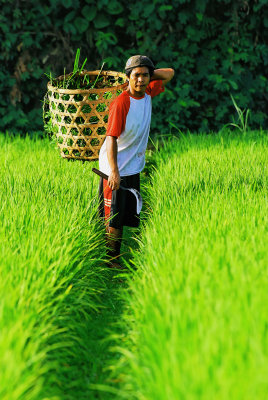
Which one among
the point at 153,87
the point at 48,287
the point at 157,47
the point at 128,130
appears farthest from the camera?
the point at 157,47

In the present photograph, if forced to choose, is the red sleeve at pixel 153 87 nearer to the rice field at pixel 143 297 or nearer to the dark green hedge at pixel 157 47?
the rice field at pixel 143 297

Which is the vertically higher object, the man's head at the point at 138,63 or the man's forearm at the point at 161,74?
the man's head at the point at 138,63

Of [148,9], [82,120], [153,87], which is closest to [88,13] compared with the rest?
[148,9]

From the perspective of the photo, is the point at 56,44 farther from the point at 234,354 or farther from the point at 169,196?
the point at 234,354

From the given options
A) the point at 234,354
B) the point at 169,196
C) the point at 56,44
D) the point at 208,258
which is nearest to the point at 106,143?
the point at 169,196

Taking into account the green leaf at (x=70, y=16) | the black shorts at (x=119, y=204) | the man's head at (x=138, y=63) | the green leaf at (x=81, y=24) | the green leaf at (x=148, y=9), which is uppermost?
the green leaf at (x=148, y=9)

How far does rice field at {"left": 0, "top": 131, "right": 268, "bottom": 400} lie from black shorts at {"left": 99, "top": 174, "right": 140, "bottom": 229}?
0.08 meters

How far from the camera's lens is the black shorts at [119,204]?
3.29m

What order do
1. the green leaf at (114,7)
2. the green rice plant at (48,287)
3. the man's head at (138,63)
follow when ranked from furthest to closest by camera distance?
1. the green leaf at (114,7)
2. the man's head at (138,63)
3. the green rice plant at (48,287)

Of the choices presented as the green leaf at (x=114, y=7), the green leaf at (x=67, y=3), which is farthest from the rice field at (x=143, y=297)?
the green leaf at (x=114, y=7)

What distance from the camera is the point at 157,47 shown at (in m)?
5.89

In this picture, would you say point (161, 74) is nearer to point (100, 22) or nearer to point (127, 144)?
point (127, 144)

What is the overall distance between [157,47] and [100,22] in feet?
2.22

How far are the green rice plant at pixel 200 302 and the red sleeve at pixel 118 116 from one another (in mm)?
519
